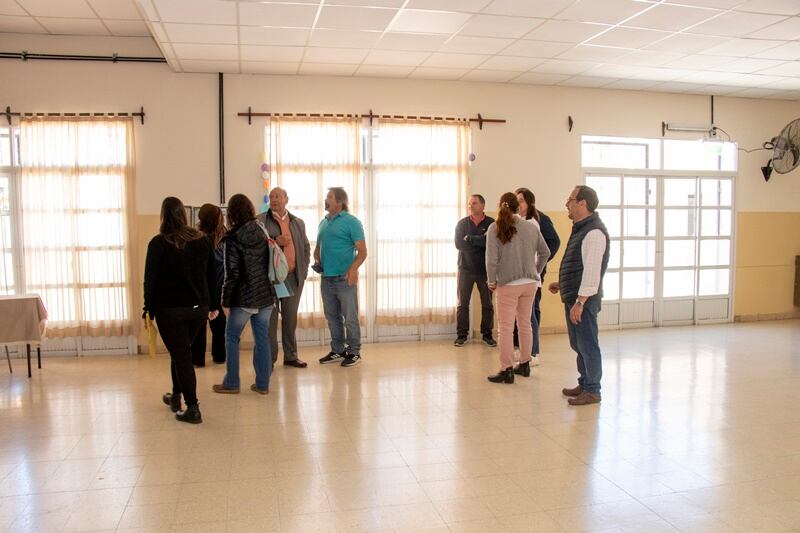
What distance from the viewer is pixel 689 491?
3.12m

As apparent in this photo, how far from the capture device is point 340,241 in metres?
5.76

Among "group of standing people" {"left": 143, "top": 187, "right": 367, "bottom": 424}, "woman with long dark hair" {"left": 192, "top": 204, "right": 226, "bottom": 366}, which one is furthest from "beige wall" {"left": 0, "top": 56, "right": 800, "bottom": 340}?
"group of standing people" {"left": 143, "top": 187, "right": 367, "bottom": 424}

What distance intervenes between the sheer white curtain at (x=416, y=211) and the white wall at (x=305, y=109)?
293 mm

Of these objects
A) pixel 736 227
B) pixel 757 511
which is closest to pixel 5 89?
pixel 757 511

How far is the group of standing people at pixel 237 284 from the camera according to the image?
3982mm

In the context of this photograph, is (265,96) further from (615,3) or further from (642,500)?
(642,500)

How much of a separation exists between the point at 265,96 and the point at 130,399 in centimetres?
356

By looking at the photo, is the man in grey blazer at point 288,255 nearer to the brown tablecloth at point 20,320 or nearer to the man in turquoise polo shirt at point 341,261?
the man in turquoise polo shirt at point 341,261

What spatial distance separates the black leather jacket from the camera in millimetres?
4598

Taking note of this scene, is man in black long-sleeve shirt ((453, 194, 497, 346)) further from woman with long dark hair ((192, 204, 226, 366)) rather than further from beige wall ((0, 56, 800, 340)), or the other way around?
woman with long dark hair ((192, 204, 226, 366))

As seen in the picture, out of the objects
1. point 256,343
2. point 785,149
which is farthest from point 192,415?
point 785,149

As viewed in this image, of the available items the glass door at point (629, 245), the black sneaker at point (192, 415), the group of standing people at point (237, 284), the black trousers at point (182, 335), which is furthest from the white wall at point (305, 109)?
the black sneaker at point (192, 415)

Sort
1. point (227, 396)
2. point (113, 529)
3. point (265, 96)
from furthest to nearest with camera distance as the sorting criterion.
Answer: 1. point (265, 96)
2. point (227, 396)
3. point (113, 529)

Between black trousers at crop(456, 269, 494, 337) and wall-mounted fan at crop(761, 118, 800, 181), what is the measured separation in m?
4.47
